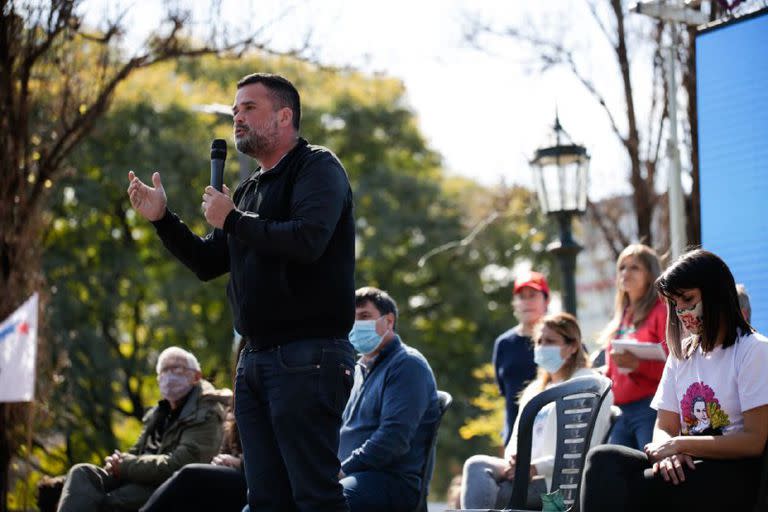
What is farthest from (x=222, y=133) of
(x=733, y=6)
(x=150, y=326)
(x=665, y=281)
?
(x=665, y=281)

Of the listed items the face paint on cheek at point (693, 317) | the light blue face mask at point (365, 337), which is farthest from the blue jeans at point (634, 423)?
the face paint on cheek at point (693, 317)

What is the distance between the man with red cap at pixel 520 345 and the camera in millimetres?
6953

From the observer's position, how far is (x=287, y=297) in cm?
368

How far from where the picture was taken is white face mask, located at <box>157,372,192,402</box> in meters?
6.85

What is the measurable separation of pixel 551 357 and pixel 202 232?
17.1 metres

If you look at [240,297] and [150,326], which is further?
[150,326]

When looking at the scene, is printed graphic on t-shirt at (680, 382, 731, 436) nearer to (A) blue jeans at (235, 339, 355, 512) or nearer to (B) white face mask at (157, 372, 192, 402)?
(A) blue jeans at (235, 339, 355, 512)

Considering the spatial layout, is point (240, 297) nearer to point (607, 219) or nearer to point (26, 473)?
point (26, 473)

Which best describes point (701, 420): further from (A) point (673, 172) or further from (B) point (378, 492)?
(A) point (673, 172)

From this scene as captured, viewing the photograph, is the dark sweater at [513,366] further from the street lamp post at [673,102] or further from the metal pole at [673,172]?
the metal pole at [673,172]

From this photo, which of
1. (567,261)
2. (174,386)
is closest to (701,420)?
(174,386)

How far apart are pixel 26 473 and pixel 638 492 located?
6.92 metres

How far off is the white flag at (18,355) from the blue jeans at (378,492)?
4.42m

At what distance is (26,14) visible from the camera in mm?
9266
